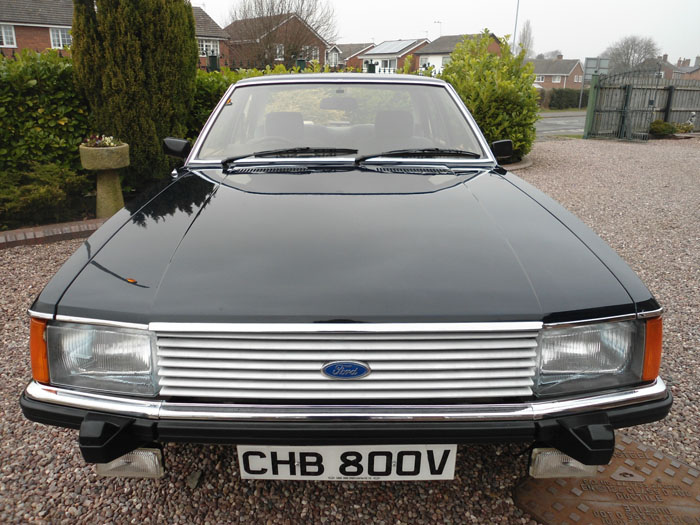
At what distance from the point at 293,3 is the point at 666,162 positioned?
86.4 feet

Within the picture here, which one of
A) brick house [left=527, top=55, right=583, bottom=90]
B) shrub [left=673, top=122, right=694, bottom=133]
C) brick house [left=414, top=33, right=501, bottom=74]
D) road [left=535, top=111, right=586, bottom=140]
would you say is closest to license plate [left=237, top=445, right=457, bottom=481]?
road [left=535, top=111, right=586, bottom=140]

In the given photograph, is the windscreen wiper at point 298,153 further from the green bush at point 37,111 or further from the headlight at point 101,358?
the green bush at point 37,111

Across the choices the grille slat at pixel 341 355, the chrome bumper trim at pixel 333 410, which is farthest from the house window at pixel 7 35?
the grille slat at pixel 341 355

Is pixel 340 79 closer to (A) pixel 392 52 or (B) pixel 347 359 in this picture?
(B) pixel 347 359

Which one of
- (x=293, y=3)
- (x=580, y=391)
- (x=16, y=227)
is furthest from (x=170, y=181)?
(x=293, y=3)

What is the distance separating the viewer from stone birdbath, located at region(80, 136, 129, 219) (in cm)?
577

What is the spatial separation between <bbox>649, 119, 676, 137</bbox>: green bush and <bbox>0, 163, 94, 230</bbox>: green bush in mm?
16635

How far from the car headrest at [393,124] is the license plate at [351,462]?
5.91ft

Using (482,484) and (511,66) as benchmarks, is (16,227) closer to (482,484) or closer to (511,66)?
(482,484)

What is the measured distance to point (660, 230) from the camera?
6324 mm

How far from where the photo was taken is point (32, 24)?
32.5 meters

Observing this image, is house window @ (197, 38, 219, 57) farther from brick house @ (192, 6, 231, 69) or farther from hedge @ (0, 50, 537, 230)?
hedge @ (0, 50, 537, 230)

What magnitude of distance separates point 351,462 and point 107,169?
5418 mm

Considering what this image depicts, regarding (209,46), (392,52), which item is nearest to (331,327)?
(209,46)
